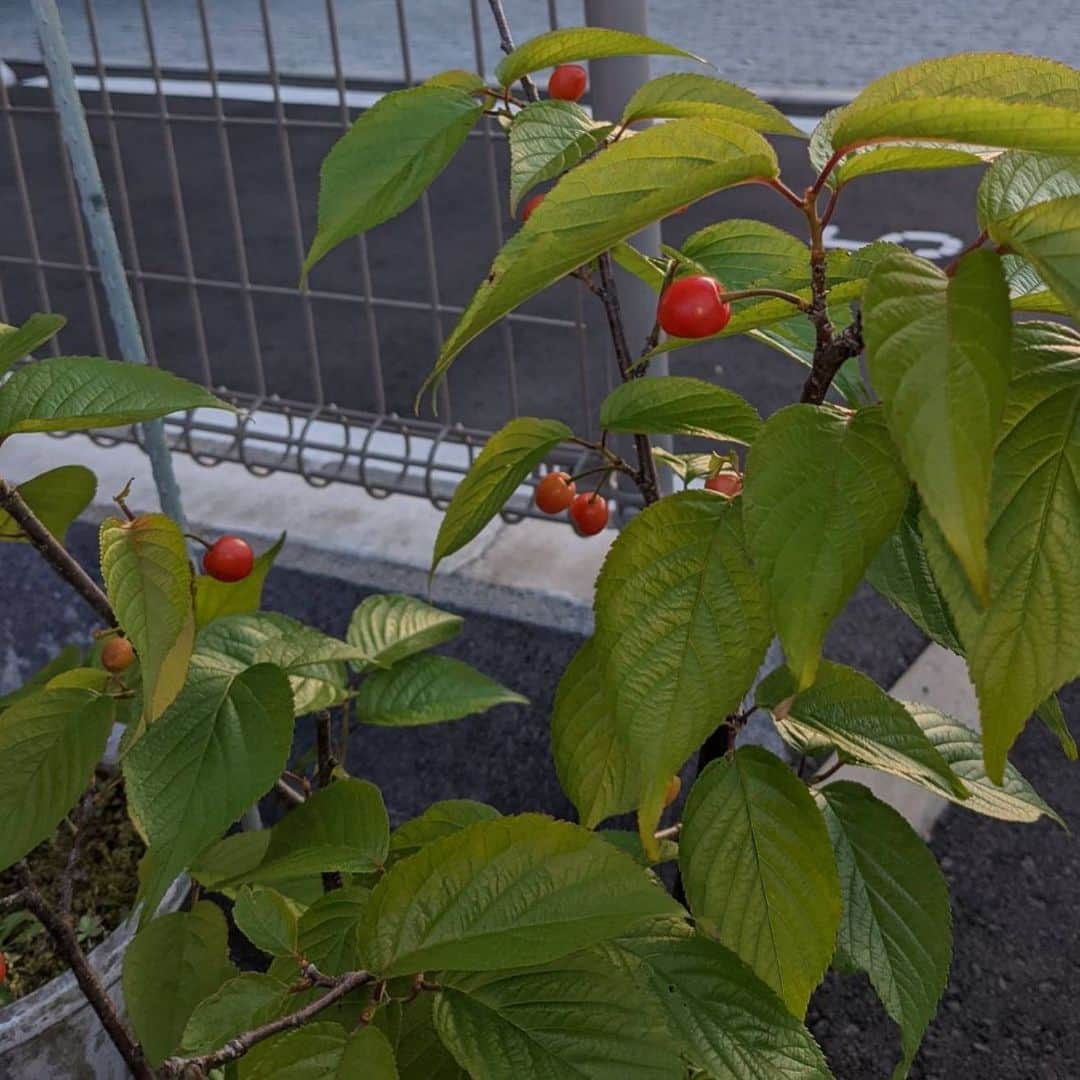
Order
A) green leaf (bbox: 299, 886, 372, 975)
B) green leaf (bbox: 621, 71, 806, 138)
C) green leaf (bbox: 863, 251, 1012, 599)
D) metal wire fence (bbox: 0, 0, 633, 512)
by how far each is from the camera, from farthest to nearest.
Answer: metal wire fence (bbox: 0, 0, 633, 512) < green leaf (bbox: 299, 886, 372, 975) < green leaf (bbox: 621, 71, 806, 138) < green leaf (bbox: 863, 251, 1012, 599)

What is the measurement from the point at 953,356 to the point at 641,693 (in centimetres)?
22

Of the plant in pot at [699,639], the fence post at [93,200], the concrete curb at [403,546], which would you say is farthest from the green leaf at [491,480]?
the concrete curb at [403,546]

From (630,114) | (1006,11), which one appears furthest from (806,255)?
(1006,11)

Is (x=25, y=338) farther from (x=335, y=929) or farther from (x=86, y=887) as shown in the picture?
(x=86, y=887)

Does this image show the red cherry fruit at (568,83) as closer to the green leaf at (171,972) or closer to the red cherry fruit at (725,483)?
the red cherry fruit at (725,483)

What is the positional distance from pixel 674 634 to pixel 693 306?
0.15 metres

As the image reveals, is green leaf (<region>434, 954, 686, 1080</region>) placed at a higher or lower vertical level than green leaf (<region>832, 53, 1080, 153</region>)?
lower

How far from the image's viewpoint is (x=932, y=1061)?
60.6 inches

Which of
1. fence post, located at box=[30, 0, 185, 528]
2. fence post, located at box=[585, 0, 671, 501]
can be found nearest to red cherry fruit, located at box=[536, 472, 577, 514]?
fence post, located at box=[30, 0, 185, 528]

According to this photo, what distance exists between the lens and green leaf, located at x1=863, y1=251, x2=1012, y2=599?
1.52 feet

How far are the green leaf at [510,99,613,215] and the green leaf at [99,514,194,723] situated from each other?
296 millimetres

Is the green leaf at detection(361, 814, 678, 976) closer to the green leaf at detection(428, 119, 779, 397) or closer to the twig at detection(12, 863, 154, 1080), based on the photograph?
the green leaf at detection(428, 119, 779, 397)

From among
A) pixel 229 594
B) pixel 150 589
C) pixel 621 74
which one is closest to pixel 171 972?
pixel 229 594

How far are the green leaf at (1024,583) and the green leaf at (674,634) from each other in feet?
0.34
